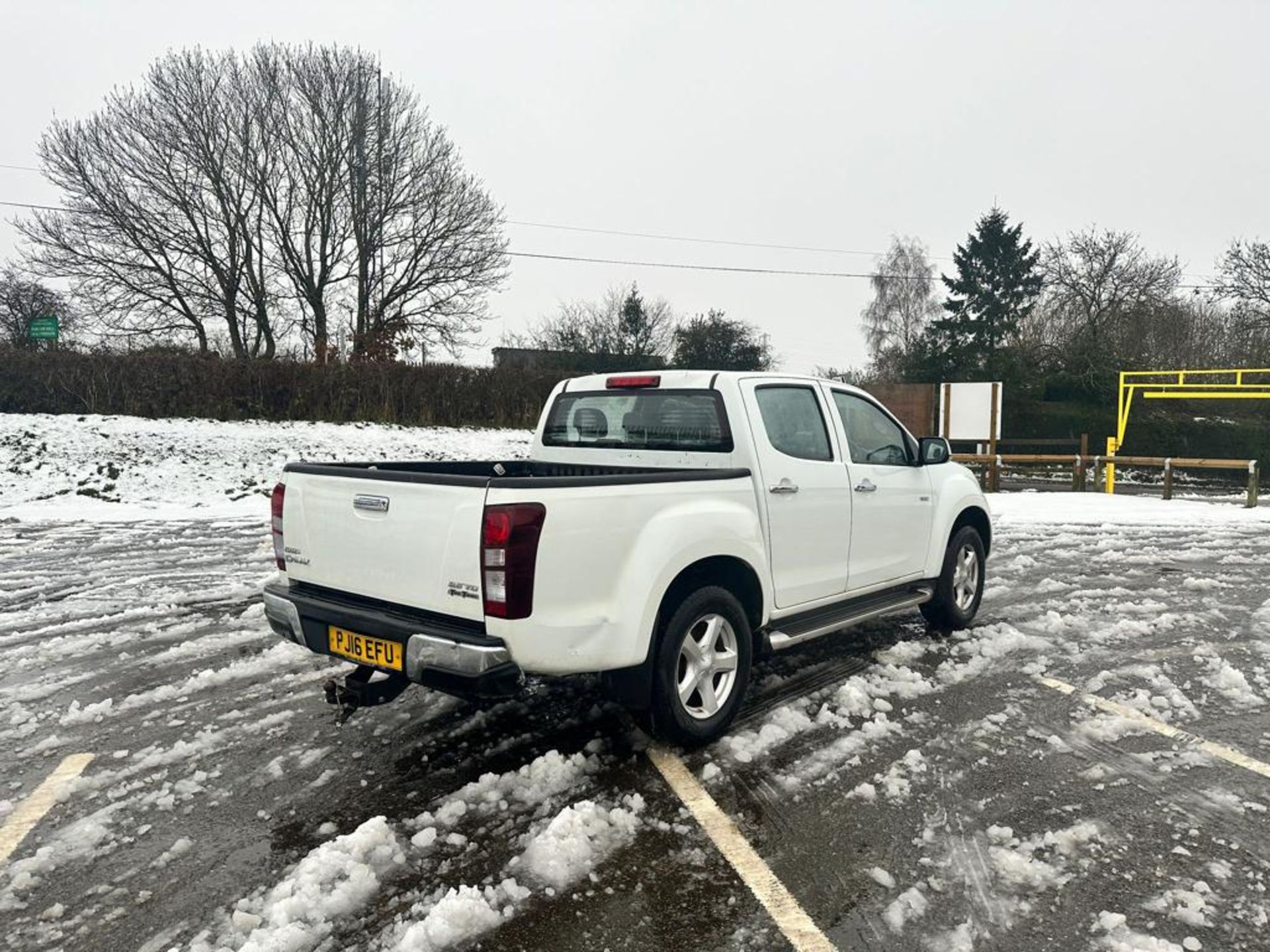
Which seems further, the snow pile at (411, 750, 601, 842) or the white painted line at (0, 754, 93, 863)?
the snow pile at (411, 750, 601, 842)

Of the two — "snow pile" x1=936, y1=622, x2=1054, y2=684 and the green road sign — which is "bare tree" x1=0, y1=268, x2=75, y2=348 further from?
"snow pile" x1=936, y1=622, x2=1054, y2=684

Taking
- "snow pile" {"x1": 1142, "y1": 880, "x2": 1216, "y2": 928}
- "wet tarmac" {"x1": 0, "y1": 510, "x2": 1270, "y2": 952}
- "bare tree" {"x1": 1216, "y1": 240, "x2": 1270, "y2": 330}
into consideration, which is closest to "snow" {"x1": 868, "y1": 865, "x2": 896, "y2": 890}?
"wet tarmac" {"x1": 0, "y1": 510, "x2": 1270, "y2": 952}

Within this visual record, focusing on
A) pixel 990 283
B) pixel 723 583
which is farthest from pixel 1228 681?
pixel 990 283

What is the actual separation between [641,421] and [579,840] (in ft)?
7.95

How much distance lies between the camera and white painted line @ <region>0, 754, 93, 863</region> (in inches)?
122

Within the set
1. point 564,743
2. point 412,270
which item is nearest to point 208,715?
point 564,743

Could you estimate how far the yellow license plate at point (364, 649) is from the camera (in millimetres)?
3432

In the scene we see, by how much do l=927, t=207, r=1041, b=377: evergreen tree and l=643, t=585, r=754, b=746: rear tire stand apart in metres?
33.8

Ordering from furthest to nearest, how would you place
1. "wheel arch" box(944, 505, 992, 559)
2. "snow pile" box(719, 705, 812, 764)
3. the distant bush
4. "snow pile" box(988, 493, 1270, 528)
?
the distant bush, "snow pile" box(988, 493, 1270, 528), "wheel arch" box(944, 505, 992, 559), "snow pile" box(719, 705, 812, 764)

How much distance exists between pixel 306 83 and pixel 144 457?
14.2 meters

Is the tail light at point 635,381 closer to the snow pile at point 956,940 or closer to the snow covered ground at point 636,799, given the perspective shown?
the snow covered ground at point 636,799

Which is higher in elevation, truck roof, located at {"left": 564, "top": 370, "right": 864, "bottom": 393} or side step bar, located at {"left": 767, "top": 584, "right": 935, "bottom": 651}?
truck roof, located at {"left": 564, "top": 370, "right": 864, "bottom": 393}

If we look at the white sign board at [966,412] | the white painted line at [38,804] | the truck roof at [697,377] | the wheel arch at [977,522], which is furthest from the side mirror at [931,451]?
the white sign board at [966,412]

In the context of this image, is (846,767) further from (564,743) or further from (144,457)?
(144,457)
